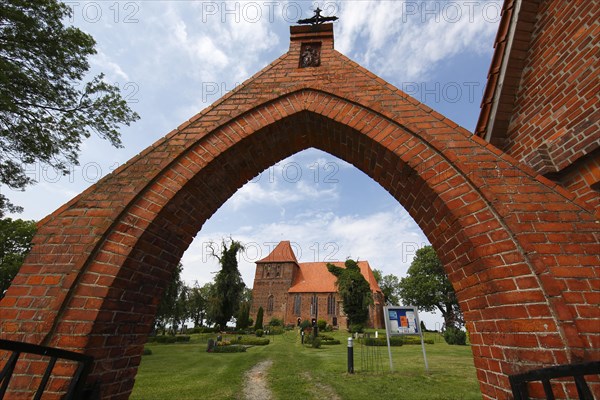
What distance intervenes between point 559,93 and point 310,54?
341 cm

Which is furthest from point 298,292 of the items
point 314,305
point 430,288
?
point 430,288

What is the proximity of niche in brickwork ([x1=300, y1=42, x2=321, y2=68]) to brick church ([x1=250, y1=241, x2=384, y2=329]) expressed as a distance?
42.0m

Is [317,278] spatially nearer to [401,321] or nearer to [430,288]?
[430,288]

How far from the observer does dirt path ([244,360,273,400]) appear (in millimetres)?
6918

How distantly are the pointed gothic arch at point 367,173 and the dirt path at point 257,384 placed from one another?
502cm

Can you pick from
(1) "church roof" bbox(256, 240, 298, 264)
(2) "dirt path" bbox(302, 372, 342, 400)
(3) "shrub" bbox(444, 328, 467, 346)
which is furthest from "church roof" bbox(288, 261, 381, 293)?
(2) "dirt path" bbox(302, 372, 342, 400)

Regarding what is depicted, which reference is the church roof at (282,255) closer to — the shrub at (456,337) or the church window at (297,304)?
the church window at (297,304)

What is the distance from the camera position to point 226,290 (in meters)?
32.6

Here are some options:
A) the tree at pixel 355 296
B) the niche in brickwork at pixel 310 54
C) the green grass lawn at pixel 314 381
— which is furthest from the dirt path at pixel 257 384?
the tree at pixel 355 296

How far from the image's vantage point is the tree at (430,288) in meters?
39.1

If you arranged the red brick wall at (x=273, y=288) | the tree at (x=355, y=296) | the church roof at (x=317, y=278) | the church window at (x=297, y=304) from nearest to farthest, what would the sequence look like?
the tree at (x=355, y=296), the church window at (x=297, y=304), the church roof at (x=317, y=278), the red brick wall at (x=273, y=288)

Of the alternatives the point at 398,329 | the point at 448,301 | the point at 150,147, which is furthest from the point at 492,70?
the point at 448,301

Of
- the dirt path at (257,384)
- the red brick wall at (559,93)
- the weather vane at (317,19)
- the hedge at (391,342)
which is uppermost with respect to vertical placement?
the weather vane at (317,19)

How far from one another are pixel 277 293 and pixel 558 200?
49.0 metres
